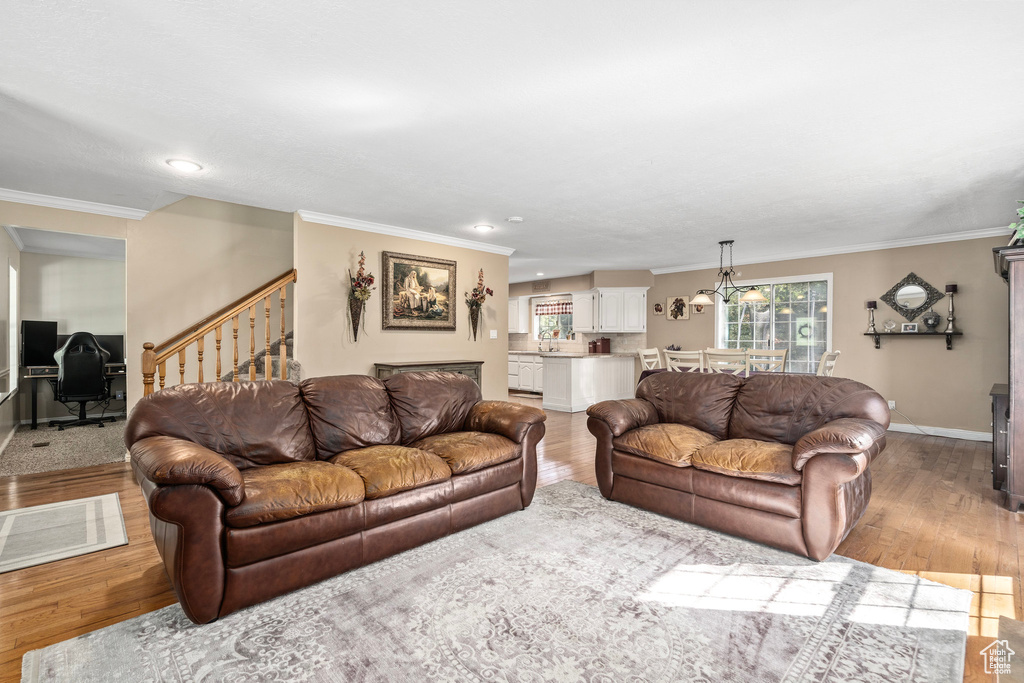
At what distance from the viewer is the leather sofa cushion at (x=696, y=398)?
140 inches

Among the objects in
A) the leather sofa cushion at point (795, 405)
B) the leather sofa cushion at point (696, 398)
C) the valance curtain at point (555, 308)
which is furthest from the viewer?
the valance curtain at point (555, 308)

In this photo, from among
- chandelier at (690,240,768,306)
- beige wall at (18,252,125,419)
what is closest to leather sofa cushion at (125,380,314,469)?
chandelier at (690,240,768,306)

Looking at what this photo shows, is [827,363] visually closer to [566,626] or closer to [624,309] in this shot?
[624,309]

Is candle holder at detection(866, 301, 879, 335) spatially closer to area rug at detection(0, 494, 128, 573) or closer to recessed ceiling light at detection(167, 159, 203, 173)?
recessed ceiling light at detection(167, 159, 203, 173)

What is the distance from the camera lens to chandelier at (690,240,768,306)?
5828 millimetres

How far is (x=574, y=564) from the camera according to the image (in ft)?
8.19

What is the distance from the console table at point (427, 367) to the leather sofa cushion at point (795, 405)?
2.77m

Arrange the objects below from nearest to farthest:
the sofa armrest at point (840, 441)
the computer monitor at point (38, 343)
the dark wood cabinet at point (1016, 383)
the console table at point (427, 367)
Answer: the sofa armrest at point (840, 441) < the dark wood cabinet at point (1016, 383) < the console table at point (427, 367) < the computer monitor at point (38, 343)

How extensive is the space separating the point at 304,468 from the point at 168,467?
0.70 meters

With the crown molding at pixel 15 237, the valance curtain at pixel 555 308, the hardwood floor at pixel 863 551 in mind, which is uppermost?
the crown molding at pixel 15 237

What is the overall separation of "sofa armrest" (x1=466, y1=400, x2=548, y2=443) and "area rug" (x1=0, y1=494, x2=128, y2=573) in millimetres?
2212

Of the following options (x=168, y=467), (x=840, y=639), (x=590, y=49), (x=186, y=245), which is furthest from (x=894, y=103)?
(x=186, y=245)

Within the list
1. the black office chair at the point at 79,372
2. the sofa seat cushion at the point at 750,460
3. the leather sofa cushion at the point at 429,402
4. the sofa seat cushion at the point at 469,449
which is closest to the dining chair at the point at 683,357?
the sofa seat cushion at the point at 750,460

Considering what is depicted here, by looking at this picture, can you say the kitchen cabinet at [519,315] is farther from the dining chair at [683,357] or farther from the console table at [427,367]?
the dining chair at [683,357]
